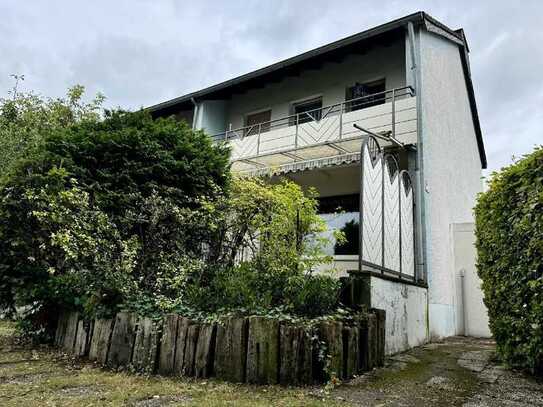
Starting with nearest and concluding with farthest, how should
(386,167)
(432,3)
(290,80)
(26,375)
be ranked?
(26,375) < (386,167) < (432,3) < (290,80)

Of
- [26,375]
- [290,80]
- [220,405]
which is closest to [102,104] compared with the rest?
[290,80]

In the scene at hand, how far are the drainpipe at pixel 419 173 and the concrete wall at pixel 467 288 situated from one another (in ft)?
6.70

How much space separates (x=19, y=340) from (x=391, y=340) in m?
6.51

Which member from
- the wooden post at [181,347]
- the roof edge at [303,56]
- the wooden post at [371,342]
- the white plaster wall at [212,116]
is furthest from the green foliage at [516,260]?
the white plaster wall at [212,116]

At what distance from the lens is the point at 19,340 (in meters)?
6.98

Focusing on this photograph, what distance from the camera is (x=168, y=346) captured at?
15.8 feet

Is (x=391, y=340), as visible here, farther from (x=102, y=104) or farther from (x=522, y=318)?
(x=102, y=104)

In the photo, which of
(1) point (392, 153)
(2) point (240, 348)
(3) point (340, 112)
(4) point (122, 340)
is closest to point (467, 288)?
(1) point (392, 153)

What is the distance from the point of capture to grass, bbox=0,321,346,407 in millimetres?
3697

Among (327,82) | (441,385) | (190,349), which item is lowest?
(441,385)

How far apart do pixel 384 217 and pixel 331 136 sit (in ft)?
17.1

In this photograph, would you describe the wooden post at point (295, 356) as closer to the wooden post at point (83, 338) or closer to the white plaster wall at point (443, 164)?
the wooden post at point (83, 338)

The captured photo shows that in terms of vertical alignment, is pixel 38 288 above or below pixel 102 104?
below

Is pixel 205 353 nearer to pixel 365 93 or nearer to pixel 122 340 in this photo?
pixel 122 340
